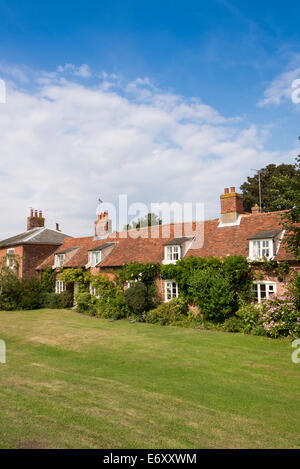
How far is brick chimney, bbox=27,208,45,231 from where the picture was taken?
4011 cm

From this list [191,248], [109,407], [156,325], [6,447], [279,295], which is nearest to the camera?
[6,447]

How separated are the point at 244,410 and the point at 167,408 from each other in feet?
5.78

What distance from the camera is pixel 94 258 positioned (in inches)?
1131

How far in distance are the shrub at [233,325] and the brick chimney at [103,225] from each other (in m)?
17.9

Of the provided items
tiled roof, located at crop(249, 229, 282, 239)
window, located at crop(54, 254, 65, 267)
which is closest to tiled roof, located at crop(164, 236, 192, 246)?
tiled roof, located at crop(249, 229, 282, 239)

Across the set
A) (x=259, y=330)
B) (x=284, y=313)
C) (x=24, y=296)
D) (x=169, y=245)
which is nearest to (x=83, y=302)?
(x=24, y=296)

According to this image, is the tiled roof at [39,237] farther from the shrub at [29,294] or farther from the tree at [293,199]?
the tree at [293,199]

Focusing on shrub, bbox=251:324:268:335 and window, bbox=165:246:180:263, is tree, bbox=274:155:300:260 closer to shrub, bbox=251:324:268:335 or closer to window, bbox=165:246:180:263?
shrub, bbox=251:324:268:335

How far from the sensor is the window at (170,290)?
2225cm

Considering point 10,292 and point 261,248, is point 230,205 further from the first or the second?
point 10,292

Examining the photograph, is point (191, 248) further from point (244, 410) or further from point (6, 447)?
point (6, 447)

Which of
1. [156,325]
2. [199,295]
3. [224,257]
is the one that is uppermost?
[224,257]

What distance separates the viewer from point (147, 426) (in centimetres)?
655
